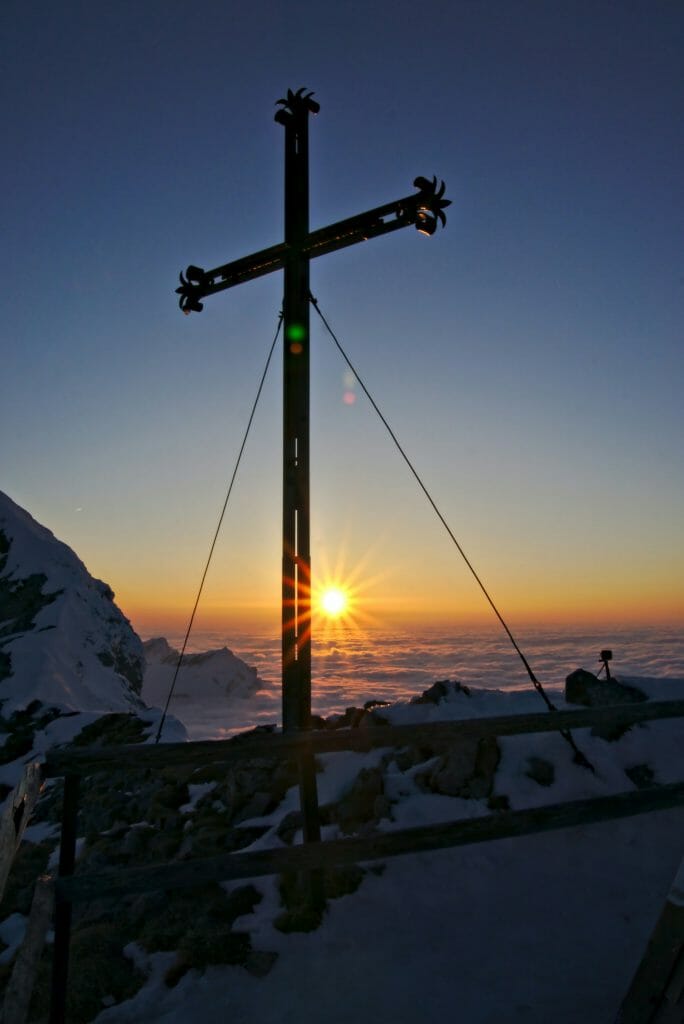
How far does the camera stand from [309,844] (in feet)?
10.3

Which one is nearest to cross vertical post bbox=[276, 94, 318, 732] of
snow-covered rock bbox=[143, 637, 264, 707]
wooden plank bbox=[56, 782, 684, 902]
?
wooden plank bbox=[56, 782, 684, 902]

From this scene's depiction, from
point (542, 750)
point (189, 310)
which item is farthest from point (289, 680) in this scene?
point (189, 310)

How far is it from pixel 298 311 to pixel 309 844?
15.0 ft

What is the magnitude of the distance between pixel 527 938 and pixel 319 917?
156 centimetres

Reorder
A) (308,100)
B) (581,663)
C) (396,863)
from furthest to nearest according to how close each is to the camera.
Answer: (581,663) → (308,100) → (396,863)

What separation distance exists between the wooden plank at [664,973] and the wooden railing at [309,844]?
3.15 ft

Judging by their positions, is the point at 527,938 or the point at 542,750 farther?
the point at 542,750

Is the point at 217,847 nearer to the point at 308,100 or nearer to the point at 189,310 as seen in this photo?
the point at 189,310

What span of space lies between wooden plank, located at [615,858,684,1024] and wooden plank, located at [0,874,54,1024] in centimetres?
265

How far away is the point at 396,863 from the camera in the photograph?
5.44m

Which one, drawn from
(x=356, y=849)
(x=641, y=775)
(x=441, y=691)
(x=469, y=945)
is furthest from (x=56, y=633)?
(x=356, y=849)

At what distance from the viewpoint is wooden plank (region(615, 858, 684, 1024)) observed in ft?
7.86

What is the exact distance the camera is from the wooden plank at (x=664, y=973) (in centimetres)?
240

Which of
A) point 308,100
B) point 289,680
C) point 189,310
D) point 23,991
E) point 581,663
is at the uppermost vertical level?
point 308,100
